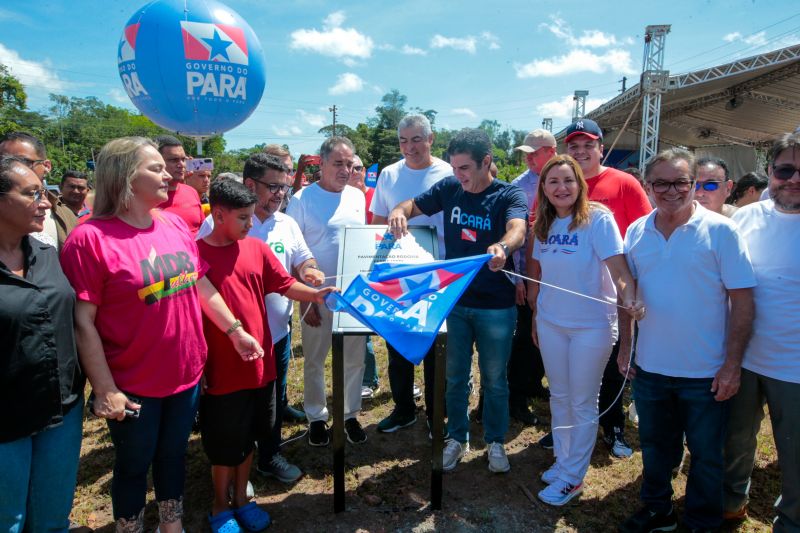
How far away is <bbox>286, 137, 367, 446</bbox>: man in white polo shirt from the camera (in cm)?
405

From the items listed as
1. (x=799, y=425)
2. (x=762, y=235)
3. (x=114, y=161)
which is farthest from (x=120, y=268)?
(x=799, y=425)

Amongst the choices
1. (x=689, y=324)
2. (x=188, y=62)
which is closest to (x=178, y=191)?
(x=188, y=62)

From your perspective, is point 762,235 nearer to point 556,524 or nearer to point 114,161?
point 556,524

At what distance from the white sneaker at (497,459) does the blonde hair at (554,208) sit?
1692mm

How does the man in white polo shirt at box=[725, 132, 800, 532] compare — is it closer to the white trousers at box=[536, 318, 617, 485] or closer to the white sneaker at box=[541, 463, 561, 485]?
the white trousers at box=[536, 318, 617, 485]

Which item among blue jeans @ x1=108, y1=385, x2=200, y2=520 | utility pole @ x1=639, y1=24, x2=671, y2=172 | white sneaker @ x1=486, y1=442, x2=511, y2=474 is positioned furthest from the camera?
utility pole @ x1=639, y1=24, x2=671, y2=172

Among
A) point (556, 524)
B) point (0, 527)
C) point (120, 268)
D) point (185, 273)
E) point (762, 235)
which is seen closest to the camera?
point (0, 527)

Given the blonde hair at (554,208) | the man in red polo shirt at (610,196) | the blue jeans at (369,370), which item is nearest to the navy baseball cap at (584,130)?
the man in red polo shirt at (610,196)

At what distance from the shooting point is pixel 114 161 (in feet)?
7.77

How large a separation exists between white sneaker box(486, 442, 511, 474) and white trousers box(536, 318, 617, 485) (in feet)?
1.39

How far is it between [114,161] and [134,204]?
0.23 metres

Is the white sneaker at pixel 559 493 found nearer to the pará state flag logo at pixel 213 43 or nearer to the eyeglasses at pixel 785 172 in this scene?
the eyeglasses at pixel 785 172

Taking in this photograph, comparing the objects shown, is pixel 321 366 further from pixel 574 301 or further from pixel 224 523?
pixel 574 301

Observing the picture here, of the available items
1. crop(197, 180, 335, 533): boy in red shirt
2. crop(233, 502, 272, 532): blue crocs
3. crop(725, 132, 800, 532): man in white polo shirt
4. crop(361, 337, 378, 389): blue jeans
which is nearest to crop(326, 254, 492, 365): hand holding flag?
crop(197, 180, 335, 533): boy in red shirt
